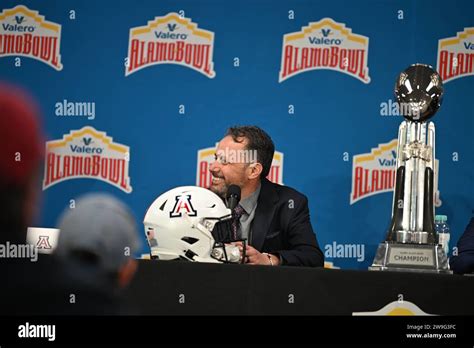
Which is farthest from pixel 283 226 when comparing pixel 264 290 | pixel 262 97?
pixel 262 97

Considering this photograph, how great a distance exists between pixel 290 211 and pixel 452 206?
139cm

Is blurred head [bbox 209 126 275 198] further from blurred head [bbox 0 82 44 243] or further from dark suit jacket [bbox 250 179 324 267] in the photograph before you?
blurred head [bbox 0 82 44 243]

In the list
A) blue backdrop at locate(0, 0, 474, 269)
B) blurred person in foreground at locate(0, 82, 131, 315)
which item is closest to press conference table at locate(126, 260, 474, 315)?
blurred person in foreground at locate(0, 82, 131, 315)

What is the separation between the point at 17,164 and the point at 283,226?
270 centimetres

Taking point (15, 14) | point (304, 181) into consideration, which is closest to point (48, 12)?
point (15, 14)

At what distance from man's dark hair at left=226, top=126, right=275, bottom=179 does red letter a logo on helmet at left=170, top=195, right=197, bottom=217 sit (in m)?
0.90

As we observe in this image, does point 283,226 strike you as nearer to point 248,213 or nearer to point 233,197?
point 248,213

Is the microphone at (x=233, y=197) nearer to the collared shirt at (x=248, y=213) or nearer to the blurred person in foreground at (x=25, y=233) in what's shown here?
the collared shirt at (x=248, y=213)

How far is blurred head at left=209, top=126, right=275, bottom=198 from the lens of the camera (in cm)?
327

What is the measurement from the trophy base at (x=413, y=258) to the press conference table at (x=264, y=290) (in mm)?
371

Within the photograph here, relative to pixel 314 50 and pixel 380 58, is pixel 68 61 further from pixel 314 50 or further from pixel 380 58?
pixel 380 58

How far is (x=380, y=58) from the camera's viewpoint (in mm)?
4277

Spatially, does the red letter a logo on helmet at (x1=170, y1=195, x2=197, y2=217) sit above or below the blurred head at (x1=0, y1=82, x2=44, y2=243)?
above

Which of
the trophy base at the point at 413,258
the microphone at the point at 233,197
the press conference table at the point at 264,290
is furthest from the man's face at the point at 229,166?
the press conference table at the point at 264,290
